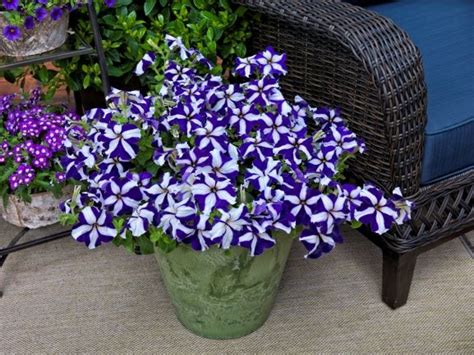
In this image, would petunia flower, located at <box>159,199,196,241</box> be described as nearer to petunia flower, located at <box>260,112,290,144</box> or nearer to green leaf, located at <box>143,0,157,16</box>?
petunia flower, located at <box>260,112,290,144</box>

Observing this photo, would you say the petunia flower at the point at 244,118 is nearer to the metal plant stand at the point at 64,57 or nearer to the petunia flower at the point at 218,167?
A: the petunia flower at the point at 218,167

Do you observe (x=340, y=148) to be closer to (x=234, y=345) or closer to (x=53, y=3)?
(x=234, y=345)

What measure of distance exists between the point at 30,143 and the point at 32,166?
6 centimetres

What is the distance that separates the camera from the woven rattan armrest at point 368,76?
3.96 ft

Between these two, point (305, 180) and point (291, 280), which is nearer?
point (305, 180)

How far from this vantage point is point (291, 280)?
5.22 ft

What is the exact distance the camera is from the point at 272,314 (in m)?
1.49

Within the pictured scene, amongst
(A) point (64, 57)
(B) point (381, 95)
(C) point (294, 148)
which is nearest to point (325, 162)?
(C) point (294, 148)

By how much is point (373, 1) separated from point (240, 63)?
0.70 m

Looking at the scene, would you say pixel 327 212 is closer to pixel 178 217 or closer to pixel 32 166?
pixel 178 217

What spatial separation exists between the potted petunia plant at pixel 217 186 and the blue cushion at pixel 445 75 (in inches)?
7.1

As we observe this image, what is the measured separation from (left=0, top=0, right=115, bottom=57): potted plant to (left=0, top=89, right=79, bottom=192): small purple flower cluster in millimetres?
195

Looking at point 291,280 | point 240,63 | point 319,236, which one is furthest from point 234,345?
point 240,63

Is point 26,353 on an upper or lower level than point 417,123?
lower
